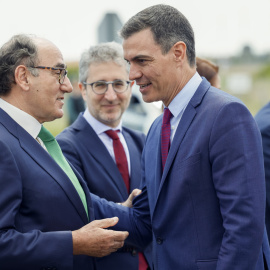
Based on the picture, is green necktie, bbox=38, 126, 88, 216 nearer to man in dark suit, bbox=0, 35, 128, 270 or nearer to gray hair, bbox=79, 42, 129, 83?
man in dark suit, bbox=0, 35, 128, 270

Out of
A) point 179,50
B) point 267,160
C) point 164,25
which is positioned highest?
point 164,25

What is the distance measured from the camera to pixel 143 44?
2.61 metres

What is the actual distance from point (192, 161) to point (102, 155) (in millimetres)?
1274

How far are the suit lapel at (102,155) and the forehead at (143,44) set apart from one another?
1.04 meters

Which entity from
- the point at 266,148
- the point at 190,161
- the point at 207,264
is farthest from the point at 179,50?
the point at 266,148

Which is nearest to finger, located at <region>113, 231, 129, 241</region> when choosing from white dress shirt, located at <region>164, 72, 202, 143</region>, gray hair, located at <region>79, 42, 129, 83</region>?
white dress shirt, located at <region>164, 72, 202, 143</region>

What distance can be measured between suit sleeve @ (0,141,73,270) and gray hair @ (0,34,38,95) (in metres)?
0.45

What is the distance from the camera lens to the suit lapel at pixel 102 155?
3432 millimetres

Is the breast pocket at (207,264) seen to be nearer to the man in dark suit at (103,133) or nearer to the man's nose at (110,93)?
the man in dark suit at (103,133)

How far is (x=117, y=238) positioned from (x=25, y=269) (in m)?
0.57

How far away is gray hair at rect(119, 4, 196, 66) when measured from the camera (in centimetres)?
258

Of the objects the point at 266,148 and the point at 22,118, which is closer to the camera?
the point at 22,118

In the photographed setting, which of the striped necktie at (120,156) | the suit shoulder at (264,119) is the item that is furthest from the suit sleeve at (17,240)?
the suit shoulder at (264,119)

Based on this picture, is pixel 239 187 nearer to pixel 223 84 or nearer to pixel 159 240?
pixel 159 240
